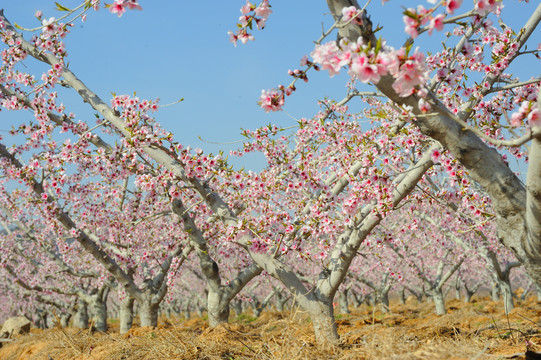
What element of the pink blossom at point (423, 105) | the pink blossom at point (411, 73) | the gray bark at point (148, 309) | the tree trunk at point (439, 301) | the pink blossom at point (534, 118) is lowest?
the tree trunk at point (439, 301)

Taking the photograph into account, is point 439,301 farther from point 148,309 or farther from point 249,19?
point 249,19

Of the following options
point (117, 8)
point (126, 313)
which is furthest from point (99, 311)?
point (117, 8)

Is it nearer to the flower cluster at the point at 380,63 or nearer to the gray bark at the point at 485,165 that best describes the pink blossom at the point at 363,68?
the flower cluster at the point at 380,63

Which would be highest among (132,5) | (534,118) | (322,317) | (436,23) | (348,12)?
(132,5)

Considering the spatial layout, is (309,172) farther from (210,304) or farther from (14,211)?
(14,211)

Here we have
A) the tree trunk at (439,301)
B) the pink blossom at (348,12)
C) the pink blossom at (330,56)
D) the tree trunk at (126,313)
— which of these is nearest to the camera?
the pink blossom at (330,56)

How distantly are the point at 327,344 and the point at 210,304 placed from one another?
412 cm

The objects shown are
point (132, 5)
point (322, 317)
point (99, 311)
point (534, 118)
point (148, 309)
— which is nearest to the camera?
point (534, 118)

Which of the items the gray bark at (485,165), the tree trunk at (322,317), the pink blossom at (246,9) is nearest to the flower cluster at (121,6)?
the pink blossom at (246,9)

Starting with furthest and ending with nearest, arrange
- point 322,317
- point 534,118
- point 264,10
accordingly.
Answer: point 322,317 → point 264,10 → point 534,118

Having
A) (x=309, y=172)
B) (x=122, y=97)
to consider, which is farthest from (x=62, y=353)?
(x=309, y=172)

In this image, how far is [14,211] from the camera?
12.8 meters

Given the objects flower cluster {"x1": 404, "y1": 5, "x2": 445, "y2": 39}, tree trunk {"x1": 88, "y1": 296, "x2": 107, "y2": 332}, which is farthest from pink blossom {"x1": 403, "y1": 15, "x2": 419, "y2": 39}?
tree trunk {"x1": 88, "y1": 296, "x2": 107, "y2": 332}

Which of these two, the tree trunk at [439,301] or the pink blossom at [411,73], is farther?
the tree trunk at [439,301]
